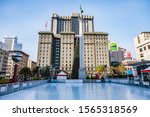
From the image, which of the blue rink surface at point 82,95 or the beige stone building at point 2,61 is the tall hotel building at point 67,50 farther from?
the blue rink surface at point 82,95

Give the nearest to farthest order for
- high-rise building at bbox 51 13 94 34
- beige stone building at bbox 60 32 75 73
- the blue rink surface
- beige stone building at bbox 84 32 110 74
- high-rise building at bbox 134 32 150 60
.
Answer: the blue rink surface < high-rise building at bbox 134 32 150 60 < beige stone building at bbox 60 32 75 73 < beige stone building at bbox 84 32 110 74 < high-rise building at bbox 51 13 94 34

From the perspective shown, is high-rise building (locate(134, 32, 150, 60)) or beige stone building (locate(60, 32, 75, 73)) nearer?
high-rise building (locate(134, 32, 150, 60))

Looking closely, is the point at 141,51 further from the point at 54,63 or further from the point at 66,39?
the point at 54,63

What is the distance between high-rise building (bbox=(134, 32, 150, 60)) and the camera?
43309 mm

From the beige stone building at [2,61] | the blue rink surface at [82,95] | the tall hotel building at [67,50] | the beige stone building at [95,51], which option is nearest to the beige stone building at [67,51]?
the tall hotel building at [67,50]

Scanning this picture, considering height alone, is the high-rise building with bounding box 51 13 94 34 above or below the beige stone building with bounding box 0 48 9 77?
above

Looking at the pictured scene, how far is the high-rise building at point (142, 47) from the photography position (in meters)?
43.3

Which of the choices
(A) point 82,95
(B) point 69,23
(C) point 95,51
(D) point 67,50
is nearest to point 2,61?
(D) point 67,50

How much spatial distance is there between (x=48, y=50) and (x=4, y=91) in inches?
Answer: 2644

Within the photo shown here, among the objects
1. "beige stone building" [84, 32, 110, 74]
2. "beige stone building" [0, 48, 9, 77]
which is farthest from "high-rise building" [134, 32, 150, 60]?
"beige stone building" [0, 48, 9, 77]

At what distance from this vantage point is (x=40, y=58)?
73438 millimetres

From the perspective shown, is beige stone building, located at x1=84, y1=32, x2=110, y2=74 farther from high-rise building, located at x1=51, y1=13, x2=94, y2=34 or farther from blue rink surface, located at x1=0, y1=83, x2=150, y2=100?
blue rink surface, located at x1=0, y1=83, x2=150, y2=100

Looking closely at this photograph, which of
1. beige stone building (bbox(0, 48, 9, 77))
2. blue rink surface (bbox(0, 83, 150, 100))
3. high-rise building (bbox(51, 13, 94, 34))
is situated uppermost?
high-rise building (bbox(51, 13, 94, 34))

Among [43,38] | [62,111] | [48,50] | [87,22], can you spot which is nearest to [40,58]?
[48,50]
